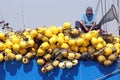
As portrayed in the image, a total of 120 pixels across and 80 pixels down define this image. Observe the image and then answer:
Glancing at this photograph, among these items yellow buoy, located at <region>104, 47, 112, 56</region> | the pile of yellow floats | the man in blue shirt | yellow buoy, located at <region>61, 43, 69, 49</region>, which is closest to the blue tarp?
the pile of yellow floats

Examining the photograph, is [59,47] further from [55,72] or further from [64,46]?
[55,72]

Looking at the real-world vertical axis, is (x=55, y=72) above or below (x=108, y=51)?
below

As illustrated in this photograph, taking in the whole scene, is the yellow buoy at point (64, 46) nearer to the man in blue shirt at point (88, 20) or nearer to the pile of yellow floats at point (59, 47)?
the pile of yellow floats at point (59, 47)

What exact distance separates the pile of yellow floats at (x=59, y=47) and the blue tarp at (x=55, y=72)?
A: 0.10 meters

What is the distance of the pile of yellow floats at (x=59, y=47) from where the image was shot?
5.86m

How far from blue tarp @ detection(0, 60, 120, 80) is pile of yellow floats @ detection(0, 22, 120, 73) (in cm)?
10

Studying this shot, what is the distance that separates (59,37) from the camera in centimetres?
602

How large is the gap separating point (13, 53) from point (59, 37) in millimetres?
847

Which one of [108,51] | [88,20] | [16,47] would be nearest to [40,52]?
[16,47]

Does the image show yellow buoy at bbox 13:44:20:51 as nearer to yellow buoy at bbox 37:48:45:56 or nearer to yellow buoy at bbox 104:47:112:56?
yellow buoy at bbox 37:48:45:56

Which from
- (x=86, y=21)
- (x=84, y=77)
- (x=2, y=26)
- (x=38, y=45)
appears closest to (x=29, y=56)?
(x=38, y=45)

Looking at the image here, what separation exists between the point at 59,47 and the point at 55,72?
15.9 inches

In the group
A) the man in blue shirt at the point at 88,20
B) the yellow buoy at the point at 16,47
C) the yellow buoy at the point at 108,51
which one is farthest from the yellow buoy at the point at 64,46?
the man in blue shirt at the point at 88,20

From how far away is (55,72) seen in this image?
6035 mm
